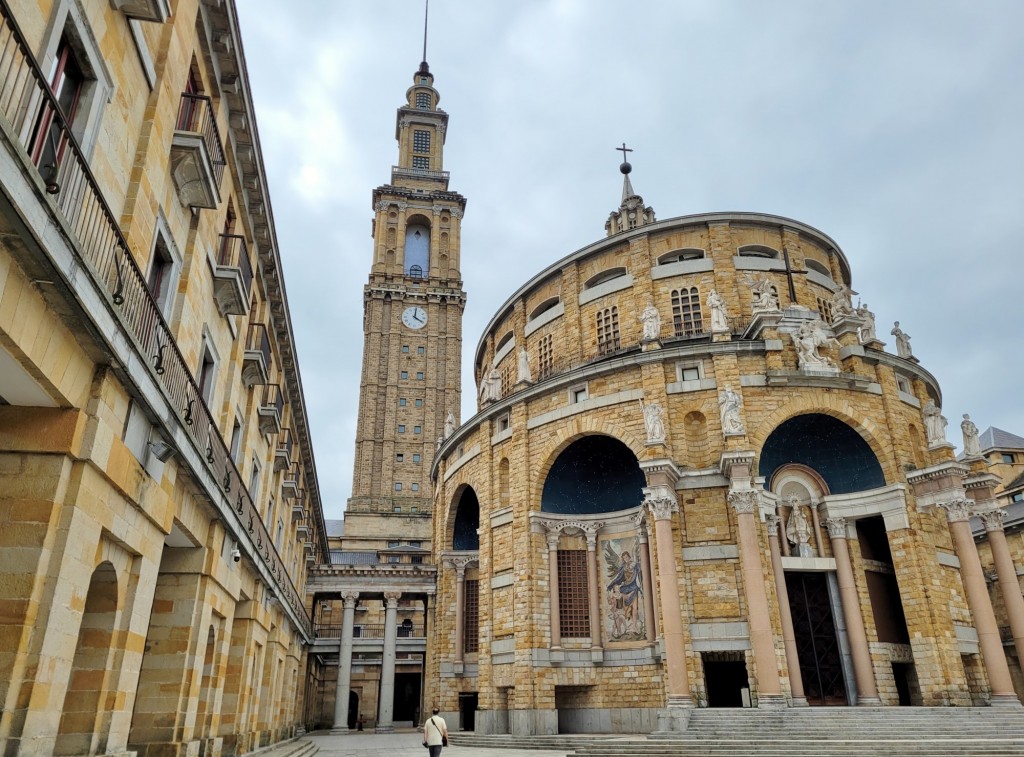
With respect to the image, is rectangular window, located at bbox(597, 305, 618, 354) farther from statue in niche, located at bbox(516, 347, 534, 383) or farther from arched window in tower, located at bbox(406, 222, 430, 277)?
arched window in tower, located at bbox(406, 222, 430, 277)

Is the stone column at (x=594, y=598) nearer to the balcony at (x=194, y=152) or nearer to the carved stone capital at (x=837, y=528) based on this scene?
the carved stone capital at (x=837, y=528)

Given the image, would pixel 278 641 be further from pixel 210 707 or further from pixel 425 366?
pixel 425 366

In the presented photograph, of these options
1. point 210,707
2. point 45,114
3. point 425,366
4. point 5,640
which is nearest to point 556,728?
point 210,707

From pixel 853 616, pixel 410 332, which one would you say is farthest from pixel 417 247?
pixel 853 616

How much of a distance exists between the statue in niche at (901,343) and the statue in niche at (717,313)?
8.20 metres

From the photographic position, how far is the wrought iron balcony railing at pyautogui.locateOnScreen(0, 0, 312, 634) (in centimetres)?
614

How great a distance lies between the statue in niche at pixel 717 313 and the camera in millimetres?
26594

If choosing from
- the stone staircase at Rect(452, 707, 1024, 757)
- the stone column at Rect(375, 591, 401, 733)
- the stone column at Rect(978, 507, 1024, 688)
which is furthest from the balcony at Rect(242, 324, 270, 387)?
the stone column at Rect(375, 591, 401, 733)

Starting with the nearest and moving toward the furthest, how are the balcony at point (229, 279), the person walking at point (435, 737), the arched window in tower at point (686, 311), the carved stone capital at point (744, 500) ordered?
1. the balcony at point (229, 279)
2. the person walking at point (435, 737)
3. the carved stone capital at point (744, 500)
4. the arched window in tower at point (686, 311)

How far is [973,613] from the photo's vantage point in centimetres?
2336

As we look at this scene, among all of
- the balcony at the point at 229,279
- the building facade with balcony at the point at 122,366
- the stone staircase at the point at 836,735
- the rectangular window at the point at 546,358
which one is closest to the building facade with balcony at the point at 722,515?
the stone staircase at the point at 836,735

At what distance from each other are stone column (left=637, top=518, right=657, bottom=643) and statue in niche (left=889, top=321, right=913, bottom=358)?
44.7ft

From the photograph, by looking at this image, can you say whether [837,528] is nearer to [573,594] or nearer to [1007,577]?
[1007,577]

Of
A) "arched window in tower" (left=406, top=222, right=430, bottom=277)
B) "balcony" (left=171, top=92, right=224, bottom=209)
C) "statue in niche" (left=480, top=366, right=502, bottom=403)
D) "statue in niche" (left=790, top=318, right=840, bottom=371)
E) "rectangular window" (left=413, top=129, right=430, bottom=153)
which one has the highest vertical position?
"rectangular window" (left=413, top=129, right=430, bottom=153)
